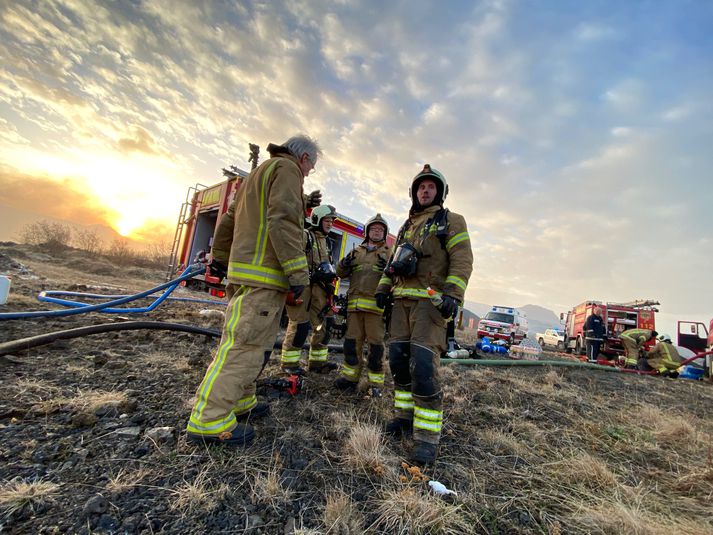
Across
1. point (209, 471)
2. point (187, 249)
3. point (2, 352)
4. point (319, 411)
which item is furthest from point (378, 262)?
point (187, 249)

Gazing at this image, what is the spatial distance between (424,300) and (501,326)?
1363cm

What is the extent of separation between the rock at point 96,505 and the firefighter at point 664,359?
44.6 ft

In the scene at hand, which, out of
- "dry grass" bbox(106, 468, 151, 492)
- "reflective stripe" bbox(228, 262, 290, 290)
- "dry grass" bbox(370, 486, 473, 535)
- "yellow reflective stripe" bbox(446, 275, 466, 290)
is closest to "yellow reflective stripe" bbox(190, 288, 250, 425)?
"reflective stripe" bbox(228, 262, 290, 290)

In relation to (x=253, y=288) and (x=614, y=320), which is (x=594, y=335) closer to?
(x=614, y=320)

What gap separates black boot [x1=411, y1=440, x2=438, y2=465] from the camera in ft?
6.95

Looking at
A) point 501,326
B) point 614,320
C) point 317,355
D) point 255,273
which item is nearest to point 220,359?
point 255,273

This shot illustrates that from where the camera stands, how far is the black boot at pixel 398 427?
8.44 ft

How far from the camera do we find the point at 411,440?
8.16 feet

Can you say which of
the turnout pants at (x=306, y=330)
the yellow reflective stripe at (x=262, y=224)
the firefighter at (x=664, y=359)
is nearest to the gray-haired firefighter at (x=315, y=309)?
the turnout pants at (x=306, y=330)

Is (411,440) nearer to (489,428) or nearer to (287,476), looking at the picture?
(489,428)

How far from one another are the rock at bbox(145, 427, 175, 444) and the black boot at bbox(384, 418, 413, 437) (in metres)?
1.56

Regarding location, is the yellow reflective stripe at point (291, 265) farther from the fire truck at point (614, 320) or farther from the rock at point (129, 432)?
the fire truck at point (614, 320)

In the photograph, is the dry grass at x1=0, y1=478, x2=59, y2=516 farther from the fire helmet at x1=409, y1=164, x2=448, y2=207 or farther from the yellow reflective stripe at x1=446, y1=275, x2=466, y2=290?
the fire helmet at x1=409, y1=164, x2=448, y2=207

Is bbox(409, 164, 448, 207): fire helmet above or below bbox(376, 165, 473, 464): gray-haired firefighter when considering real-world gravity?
above
